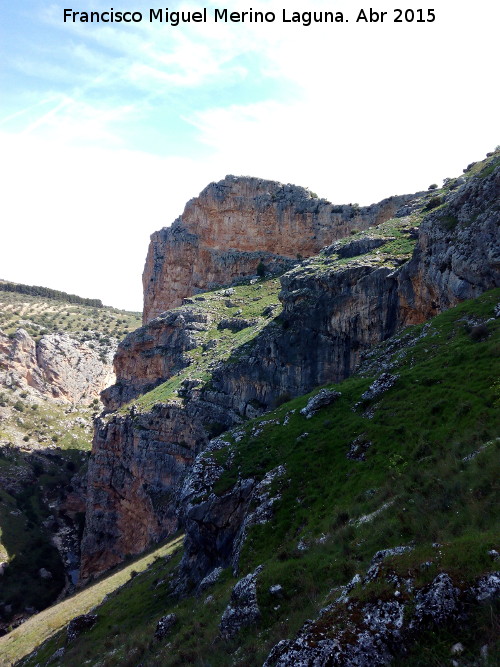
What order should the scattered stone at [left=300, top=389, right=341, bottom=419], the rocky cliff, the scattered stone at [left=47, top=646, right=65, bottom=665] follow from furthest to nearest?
the rocky cliff → the scattered stone at [left=47, top=646, right=65, bottom=665] → the scattered stone at [left=300, top=389, right=341, bottom=419]

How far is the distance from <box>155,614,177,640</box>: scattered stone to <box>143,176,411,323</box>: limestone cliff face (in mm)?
60026

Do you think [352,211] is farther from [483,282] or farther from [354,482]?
[354,482]

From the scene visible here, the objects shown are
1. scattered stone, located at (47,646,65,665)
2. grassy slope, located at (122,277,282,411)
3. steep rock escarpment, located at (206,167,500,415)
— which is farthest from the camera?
grassy slope, located at (122,277,282,411)

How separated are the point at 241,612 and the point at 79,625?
17345 millimetres

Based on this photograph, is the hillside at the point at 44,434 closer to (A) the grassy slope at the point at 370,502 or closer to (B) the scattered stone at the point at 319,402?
(A) the grassy slope at the point at 370,502

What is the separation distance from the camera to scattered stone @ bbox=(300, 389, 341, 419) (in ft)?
68.5

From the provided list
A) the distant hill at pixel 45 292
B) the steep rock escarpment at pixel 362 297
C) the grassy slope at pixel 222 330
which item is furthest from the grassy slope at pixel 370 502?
the distant hill at pixel 45 292

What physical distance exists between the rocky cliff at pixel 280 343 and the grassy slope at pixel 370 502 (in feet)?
27.6

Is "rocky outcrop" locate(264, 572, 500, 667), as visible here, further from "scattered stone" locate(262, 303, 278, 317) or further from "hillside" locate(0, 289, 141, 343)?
"hillside" locate(0, 289, 141, 343)

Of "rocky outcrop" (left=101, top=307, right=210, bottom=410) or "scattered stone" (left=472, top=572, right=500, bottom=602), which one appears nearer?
"scattered stone" (left=472, top=572, right=500, bottom=602)

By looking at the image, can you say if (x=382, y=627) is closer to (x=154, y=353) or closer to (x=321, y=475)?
(x=321, y=475)

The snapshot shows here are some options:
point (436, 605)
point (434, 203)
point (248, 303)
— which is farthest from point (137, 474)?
point (436, 605)

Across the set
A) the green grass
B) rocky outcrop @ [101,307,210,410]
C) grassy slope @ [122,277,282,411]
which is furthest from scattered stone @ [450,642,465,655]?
rocky outcrop @ [101,307,210,410]

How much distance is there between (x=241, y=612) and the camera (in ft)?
36.1
